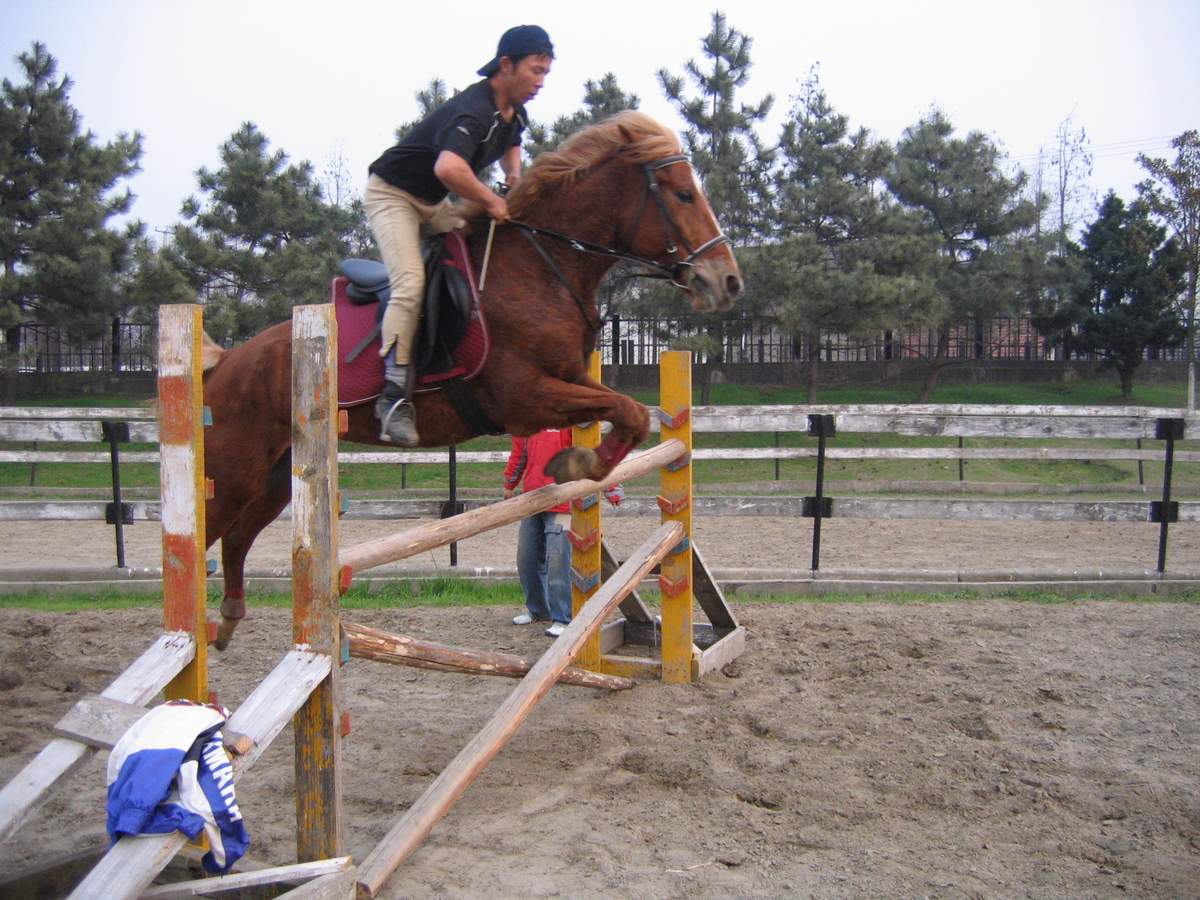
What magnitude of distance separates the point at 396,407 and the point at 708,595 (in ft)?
8.53

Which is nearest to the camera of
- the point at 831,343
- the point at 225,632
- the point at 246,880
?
the point at 246,880

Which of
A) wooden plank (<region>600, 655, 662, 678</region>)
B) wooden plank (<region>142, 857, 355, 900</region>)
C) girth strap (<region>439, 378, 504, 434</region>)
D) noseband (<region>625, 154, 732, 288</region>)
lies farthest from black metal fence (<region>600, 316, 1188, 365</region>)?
wooden plank (<region>142, 857, 355, 900</region>)

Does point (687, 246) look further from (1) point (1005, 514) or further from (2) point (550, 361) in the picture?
(1) point (1005, 514)

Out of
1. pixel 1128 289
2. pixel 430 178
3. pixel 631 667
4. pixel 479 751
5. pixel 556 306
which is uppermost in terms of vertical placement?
pixel 1128 289

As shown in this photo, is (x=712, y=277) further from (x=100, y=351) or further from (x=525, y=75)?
(x=100, y=351)

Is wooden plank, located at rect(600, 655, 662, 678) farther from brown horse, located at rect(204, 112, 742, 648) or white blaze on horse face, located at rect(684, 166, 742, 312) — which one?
white blaze on horse face, located at rect(684, 166, 742, 312)

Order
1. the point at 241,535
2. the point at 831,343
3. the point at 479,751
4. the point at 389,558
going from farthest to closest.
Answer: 1. the point at 831,343
2. the point at 241,535
3. the point at 479,751
4. the point at 389,558

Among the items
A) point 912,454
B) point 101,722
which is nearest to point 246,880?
point 101,722

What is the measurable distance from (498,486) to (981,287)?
45.6 feet

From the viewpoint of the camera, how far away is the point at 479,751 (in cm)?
345

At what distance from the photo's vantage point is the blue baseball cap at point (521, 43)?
419 cm

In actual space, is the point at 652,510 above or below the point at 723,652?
above

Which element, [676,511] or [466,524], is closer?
[466,524]

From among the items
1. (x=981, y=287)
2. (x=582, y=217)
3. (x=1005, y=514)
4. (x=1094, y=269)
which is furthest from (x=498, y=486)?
(x=1094, y=269)
